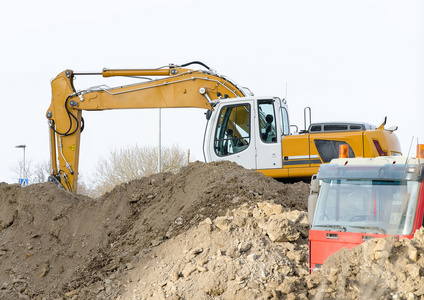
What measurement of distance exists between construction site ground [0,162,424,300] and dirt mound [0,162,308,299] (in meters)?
0.02

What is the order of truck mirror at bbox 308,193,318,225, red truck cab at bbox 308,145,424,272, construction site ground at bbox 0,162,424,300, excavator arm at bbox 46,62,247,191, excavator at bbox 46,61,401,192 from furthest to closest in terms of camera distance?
excavator arm at bbox 46,62,247,191, excavator at bbox 46,61,401,192, truck mirror at bbox 308,193,318,225, red truck cab at bbox 308,145,424,272, construction site ground at bbox 0,162,424,300

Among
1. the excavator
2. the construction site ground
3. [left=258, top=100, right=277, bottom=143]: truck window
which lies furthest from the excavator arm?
[left=258, top=100, right=277, bottom=143]: truck window

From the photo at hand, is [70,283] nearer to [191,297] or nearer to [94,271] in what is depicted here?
[94,271]

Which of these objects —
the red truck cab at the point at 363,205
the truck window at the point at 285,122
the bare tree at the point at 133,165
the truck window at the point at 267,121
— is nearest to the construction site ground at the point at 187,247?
the red truck cab at the point at 363,205

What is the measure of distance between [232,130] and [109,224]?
320cm

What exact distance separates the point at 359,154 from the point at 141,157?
22318 millimetres

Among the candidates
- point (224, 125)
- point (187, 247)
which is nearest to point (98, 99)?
point (224, 125)

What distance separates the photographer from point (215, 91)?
39.2 feet

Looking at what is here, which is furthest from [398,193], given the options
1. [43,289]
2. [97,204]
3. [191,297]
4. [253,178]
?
[97,204]

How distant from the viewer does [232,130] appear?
11.0 m

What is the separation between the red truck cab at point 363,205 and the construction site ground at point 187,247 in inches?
11.5

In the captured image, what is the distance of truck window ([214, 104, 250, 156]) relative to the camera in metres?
10.9

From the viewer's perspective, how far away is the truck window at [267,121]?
10.7 meters

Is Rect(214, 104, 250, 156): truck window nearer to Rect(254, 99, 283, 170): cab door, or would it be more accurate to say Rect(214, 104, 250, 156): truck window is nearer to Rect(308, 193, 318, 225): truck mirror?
Rect(254, 99, 283, 170): cab door
